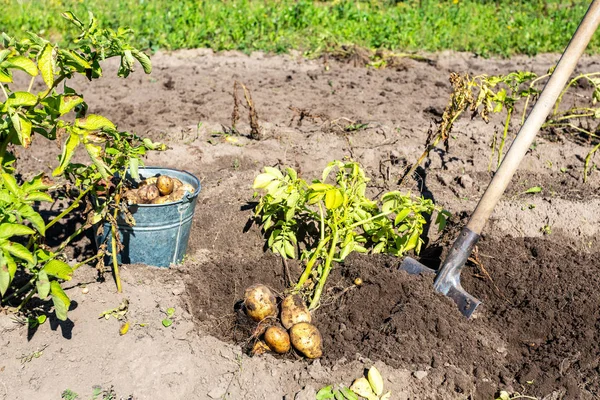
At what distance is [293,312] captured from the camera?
2.79 metres

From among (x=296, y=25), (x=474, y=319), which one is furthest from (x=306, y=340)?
(x=296, y=25)

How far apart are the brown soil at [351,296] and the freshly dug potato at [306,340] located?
58 mm

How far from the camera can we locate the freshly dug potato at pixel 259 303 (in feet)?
9.14

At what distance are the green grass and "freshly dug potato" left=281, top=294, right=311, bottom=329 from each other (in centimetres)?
470

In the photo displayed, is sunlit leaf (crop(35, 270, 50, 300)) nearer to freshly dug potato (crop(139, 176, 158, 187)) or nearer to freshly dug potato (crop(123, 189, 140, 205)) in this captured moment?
freshly dug potato (crop(123, 189, 140, 205))

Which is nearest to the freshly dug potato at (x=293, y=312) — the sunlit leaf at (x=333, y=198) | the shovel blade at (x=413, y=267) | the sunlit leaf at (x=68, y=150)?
the sunlit leaf at (x=333, y=198)

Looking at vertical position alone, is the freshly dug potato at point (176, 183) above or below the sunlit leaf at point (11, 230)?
below

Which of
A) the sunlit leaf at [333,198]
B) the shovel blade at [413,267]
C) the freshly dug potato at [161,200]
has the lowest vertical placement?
the shovel blade at [413,267]

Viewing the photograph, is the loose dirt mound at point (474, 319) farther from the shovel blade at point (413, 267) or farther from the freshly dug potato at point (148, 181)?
the freshly dug potato at point (148, 181)

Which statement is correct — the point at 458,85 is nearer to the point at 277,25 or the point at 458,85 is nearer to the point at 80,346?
the point at 80,346

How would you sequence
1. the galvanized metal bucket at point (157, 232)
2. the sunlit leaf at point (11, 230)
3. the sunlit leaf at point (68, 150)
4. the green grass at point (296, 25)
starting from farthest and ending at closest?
the green grass at point (296, 25), the galvanized metal bucket at point (157, 232), the sunlit leaf at point (68, 150), the sunlit leaf at point (11, 230)

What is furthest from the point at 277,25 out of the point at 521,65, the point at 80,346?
the point at 80,346

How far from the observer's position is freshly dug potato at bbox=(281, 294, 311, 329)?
278 centimetres

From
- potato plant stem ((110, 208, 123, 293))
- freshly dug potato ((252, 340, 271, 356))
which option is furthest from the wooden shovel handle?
potato plant stem ((110, 208, 123, 293))
